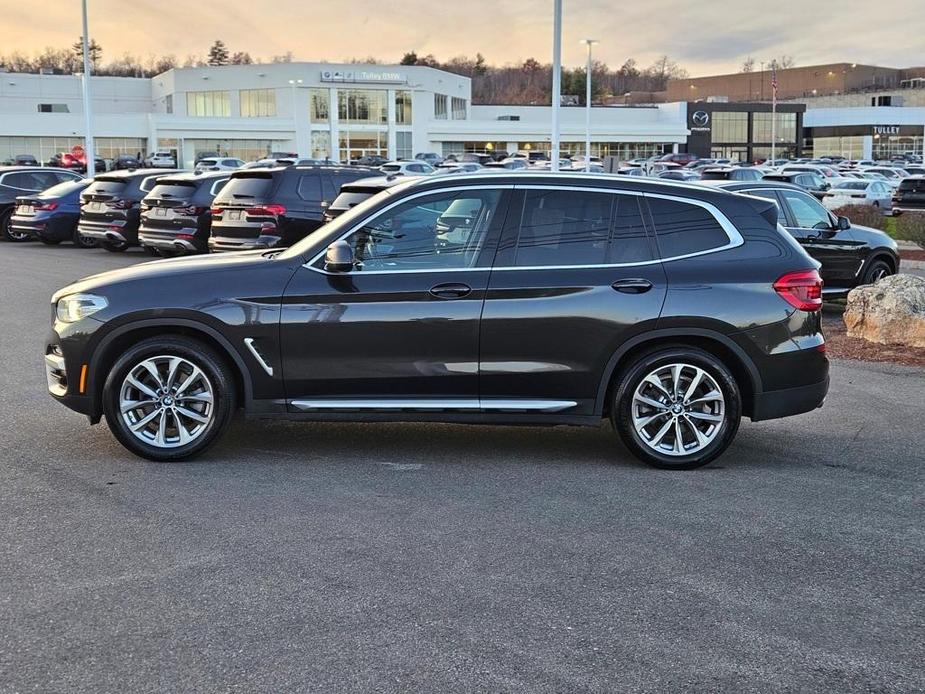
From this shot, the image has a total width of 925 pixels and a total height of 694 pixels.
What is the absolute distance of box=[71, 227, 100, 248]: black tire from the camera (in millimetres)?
22742

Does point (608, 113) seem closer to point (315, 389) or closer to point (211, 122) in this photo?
point (211, 122)

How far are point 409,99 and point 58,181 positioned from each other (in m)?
75.8

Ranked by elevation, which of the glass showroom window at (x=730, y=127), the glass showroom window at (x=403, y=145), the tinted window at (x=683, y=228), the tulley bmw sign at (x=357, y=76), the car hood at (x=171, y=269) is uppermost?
the tulley bmw sign at (x=357, y=76)

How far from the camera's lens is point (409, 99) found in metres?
98.9

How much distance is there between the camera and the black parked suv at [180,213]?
18.3 metres

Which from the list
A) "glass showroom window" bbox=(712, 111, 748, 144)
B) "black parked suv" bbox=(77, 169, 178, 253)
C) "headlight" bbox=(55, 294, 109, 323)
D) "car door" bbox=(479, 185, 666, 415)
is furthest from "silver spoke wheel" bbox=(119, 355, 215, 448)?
"glass showroom window" bbox=(712, 111, 748, 144)

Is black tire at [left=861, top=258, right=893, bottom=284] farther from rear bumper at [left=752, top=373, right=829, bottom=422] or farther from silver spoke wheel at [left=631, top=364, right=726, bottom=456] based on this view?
silver spoke wheel at [left=631, top=364, right=726, bottom=456]

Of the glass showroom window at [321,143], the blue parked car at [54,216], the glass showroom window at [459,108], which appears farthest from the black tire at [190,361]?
the glass showroom window at [459,108]

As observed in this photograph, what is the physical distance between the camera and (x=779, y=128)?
122875 mm

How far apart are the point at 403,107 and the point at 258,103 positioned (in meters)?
13.9

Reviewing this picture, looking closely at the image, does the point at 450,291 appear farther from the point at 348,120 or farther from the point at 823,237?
the point at 348,120

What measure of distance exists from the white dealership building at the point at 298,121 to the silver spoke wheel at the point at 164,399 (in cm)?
8841

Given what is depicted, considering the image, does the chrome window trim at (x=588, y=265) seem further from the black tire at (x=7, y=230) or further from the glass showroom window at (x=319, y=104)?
the glass showroom window at (x=319, y=104)

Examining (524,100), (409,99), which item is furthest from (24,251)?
(524,100)
